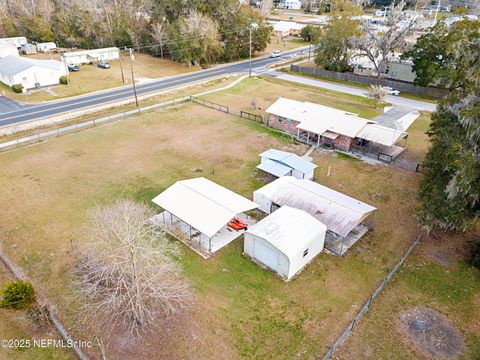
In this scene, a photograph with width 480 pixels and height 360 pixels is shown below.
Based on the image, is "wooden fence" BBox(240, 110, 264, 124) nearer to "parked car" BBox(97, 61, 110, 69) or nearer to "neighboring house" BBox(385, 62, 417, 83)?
"neighboring house" BBox(385, 62, 417, 83)

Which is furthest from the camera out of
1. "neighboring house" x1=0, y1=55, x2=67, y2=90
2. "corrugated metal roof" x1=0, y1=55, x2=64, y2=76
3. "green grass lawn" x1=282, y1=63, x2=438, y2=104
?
"corrugated metal roof" x1=0, y1=55, x2=64, y2=76

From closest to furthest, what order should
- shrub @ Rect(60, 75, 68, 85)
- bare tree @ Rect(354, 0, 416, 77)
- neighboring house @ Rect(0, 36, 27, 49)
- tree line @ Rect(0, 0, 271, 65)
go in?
bare tree @ Rect(354, 0, 416, 77) → shrub @ Rect(60, 75, 68, 85) → tree line @ Rect(0, 0, 271, 65) → neighboring house @ Rect(0, 36, 27, 49)

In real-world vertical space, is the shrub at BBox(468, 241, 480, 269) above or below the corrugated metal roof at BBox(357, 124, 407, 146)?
below

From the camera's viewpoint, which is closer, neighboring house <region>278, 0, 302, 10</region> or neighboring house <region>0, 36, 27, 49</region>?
neighboring house <region>0, 36, 27, 49</region>

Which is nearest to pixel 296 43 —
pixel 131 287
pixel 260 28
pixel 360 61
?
pixel 260 28

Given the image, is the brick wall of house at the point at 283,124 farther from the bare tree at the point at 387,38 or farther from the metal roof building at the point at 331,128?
the bare tree at the point at 387,38

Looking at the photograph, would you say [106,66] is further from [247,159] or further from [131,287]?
[131,287]

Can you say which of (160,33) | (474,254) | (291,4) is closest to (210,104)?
(160,33)

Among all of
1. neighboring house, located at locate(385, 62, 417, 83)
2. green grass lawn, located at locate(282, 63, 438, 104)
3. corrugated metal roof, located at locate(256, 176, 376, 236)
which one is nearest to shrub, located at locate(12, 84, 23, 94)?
green grass lawn, located at locate(282, 63, 438, 104)

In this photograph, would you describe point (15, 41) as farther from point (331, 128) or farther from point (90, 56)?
point (331, 128)
